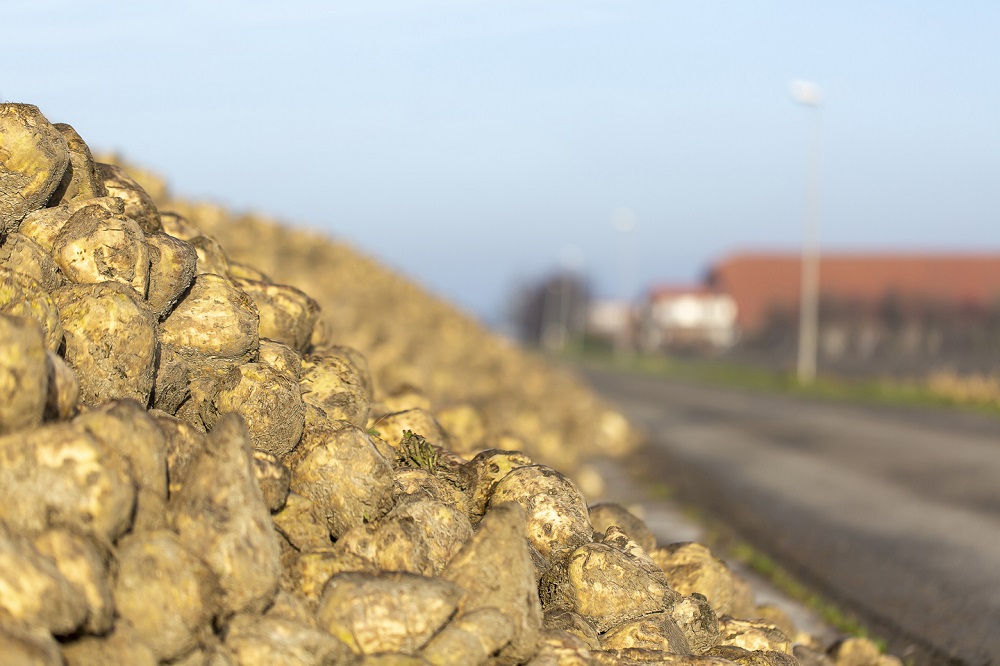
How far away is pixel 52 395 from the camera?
393cm

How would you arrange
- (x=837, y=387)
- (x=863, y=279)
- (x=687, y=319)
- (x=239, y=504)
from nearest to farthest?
(x=239, y=504)
(x=837, y=387)
(x=863, y=279)
(x=687, y=319)

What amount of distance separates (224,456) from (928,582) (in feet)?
22.6

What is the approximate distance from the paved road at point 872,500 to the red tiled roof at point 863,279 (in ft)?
141

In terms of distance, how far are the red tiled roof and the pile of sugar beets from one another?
58362 mm

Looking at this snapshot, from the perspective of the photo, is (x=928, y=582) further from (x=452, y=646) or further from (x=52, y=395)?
(x=52, y=395)

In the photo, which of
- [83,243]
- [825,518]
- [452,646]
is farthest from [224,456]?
[825,518]

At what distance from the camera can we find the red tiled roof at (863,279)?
211ft

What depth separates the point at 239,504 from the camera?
386 cm

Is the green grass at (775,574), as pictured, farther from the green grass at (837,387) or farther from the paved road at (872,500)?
the green grass at (837,387)

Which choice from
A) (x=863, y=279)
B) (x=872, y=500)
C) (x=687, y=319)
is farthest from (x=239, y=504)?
(x=687, y=319)

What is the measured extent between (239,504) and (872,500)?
1030 cm

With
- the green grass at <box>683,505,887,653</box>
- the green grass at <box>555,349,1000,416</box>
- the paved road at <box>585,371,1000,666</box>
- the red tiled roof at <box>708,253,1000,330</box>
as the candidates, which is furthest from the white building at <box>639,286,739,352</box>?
the green grass at <box>683,505,887,653</box>

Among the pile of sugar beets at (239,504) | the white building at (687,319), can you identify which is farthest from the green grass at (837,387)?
the white building at (687,319)

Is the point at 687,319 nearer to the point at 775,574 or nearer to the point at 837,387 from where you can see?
the point at 837,387
